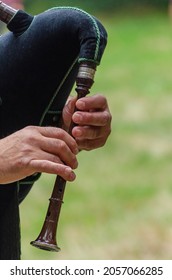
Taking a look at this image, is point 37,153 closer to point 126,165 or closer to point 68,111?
point 68,111

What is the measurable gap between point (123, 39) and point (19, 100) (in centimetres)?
469

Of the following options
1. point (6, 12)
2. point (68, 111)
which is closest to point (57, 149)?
point (68, 111)

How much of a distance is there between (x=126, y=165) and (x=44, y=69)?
3.01m

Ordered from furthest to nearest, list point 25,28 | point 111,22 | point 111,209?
point 111,22 → point 111,209 → point 25,28

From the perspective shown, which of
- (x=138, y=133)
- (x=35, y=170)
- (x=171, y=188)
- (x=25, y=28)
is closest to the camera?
(x=35, y=170)

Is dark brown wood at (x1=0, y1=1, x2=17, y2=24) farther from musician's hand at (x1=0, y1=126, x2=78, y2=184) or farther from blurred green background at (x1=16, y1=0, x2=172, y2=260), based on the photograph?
blurred green background at (x1=16, y1=0, x2=172, y2=260)

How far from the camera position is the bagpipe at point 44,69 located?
1.32 m

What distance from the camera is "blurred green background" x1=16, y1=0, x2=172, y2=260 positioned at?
3.48 meters

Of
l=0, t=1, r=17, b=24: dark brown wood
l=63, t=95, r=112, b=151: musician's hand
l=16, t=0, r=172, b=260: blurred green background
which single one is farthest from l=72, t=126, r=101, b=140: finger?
l=16, t=0, r=172, b=260: blurred green background

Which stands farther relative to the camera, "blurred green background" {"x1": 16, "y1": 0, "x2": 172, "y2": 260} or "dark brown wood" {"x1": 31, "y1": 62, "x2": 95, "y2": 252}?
"blurred green background" {"x1": 16, "y1": 0, "x2": 172, "y2": 260}

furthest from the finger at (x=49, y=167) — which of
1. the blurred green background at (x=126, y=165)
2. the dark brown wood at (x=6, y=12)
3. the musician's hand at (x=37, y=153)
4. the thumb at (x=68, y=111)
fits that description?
the blurred green background at (x=126, y=165)

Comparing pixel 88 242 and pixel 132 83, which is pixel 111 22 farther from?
pixel 88 242

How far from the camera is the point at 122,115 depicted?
16.1 feet

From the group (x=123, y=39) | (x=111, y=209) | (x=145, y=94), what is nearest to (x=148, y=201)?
(x=111, y=209)
